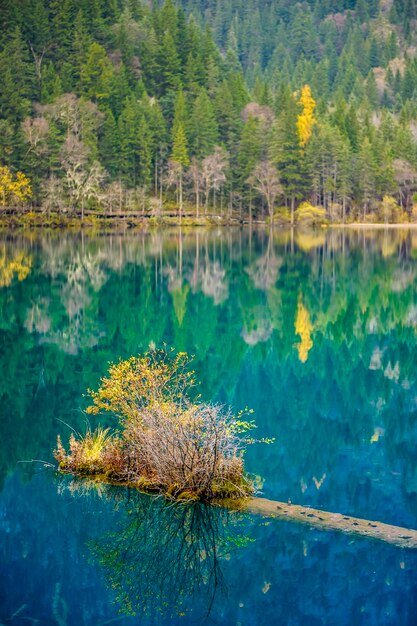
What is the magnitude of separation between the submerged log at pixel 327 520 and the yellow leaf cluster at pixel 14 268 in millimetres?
26558

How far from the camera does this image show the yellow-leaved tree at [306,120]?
11083 centimetres

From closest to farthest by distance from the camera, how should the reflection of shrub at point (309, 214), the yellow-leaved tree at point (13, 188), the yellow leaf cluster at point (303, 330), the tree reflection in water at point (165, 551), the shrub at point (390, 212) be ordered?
the tree reflection in water at point (165, 551), the yellow leaf cluster at point (303, 330), the yellow-leaved tree at point (13, 188), the reflection of shrub at point (309, 214), the shrub at point (390, 212)

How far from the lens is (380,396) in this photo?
1759cm

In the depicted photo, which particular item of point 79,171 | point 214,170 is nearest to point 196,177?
point 214,170

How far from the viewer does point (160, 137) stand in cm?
10369

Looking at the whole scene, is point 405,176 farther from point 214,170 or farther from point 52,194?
point 52,194

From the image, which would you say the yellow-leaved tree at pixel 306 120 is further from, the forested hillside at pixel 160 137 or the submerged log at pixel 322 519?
the submerged log at pixel 322 519

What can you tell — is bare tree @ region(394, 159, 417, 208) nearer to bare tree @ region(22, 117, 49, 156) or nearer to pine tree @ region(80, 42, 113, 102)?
pine tree @ region(80, 42, 113, 102)

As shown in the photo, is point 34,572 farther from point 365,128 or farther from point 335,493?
point 365,128

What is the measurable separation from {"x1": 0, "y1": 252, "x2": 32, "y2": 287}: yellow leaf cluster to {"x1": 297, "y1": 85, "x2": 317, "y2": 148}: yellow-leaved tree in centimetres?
6687

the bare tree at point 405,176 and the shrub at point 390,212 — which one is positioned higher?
the bare tree at point 405,176

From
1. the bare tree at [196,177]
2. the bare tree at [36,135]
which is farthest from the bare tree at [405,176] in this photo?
the bare tree at [36,135]

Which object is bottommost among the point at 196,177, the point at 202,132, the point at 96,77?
the point at 196,177

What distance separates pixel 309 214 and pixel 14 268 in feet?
214
